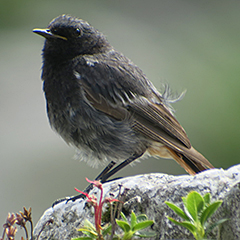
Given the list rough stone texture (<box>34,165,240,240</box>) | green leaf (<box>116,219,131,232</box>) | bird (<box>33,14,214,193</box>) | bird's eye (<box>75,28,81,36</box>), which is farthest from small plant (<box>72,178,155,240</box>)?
bird's eye (<box>75,28,81,36</box>)

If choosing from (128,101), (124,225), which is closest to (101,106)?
(128,101)

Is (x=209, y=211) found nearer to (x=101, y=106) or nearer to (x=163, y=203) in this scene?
(x=163, y=203)

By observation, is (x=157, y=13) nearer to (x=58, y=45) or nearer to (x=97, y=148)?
(x=58, y=45)

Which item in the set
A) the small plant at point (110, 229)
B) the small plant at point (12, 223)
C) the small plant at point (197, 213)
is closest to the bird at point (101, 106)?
the small plant at point (12, 223)

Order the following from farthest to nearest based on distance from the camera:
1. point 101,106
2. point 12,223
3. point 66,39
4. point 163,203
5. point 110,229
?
point 66,39 < point 101,106 < point 163,203 < point 12,223 < point 110,229

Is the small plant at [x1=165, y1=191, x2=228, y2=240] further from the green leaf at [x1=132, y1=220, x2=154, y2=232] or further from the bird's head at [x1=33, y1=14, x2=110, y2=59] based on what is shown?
the bird's head at [x1=33, y1=14, x2=110, y2=59]

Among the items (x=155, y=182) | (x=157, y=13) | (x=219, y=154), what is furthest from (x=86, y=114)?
(x=157, y=13)
